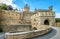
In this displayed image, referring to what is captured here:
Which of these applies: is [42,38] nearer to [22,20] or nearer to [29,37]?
[29,37]

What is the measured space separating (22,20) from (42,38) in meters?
32.3

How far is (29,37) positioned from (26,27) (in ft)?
56.4

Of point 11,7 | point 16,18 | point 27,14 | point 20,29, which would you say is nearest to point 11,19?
point 16,18

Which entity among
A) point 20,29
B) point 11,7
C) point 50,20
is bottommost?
point 20,29

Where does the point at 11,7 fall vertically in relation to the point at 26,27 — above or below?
above

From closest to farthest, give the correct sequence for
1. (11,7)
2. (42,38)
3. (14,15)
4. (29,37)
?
(29,37) → (42,38) → (14,15) → (11,7)

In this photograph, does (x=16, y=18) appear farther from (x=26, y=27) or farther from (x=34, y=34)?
(x=34, y=34)

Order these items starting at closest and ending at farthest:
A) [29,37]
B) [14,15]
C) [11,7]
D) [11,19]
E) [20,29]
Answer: [29,37], [20,29], [11,19], [14,15], [11,7]

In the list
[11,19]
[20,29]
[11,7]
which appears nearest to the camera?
[20,29]

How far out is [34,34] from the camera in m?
9.38

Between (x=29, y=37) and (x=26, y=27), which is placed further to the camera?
(x=26, y=27)

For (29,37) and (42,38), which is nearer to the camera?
(29,37)

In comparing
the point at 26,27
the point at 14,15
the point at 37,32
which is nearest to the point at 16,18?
the point at 14,15

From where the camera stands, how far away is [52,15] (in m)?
26.3
